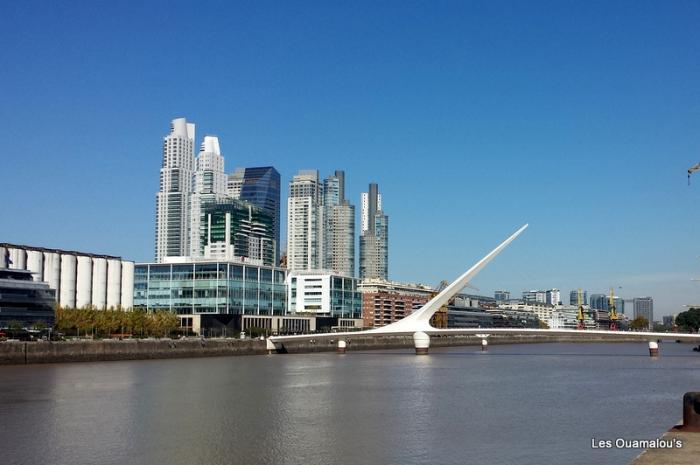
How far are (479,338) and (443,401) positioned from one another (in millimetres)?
77132

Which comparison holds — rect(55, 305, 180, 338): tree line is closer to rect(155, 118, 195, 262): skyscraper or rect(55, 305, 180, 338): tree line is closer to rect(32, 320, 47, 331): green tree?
rect(32, 320, 47, 331): green tree

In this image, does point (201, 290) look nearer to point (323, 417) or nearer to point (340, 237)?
point (323, 417)

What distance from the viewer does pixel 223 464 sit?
47.6ft

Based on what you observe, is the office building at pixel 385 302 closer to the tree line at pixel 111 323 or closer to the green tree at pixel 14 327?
the tree line at pixel 111 323

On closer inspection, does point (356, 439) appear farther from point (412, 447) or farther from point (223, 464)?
point (223, 464)

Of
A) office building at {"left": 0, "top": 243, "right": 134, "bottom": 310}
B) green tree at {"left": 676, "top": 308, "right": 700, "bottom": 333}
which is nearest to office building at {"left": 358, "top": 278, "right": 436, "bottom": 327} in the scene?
green tree at {"left": 676, "top": 308, "right": 700, "bottom": 333}

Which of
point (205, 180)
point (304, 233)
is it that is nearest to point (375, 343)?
point (304, 233)

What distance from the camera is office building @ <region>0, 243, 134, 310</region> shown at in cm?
6109

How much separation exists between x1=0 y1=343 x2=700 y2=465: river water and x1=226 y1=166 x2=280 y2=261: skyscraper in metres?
141

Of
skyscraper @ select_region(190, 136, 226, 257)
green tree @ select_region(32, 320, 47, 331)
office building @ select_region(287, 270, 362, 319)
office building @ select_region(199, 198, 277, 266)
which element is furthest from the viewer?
skyscraper @ select_region(190, 136, 226, 257)

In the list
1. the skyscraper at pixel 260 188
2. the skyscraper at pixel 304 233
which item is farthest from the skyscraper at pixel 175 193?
the skyscraper at pixel 304 233

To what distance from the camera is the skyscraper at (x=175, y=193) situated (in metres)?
171

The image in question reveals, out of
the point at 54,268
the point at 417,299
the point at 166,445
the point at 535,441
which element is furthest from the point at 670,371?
the point at 417,299

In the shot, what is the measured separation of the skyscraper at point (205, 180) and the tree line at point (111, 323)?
10172 centimetres
